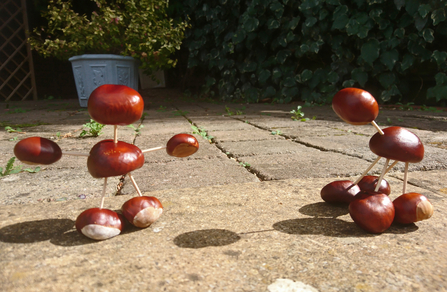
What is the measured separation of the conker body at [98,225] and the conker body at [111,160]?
8 centimetres

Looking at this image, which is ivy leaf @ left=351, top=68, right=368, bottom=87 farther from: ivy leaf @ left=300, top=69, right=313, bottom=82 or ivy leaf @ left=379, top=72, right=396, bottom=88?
ivy leaf @ left=300, top=69, right=313, bottom=82

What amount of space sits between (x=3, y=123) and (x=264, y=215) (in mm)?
2781

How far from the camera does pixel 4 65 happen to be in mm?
6008

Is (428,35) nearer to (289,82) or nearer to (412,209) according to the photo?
(289,82)

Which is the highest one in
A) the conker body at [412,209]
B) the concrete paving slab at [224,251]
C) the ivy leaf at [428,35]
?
the ivy leaf at [428,35]

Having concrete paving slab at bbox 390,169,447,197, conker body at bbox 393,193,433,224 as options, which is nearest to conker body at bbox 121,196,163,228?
conker body at bbox 393,193,433,224

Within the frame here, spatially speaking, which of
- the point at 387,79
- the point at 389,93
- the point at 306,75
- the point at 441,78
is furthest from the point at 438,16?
the point at 306,75

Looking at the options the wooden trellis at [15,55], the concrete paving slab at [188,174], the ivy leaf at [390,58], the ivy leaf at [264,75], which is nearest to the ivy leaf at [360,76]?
the ivy leaf at [390,58]

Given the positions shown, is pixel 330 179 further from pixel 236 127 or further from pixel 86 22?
pixel 86 22

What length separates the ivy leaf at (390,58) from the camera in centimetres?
395

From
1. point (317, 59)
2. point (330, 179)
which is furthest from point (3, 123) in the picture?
point (317, 59)

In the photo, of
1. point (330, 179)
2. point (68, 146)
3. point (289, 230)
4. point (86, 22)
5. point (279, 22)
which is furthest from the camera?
point (279, 22)

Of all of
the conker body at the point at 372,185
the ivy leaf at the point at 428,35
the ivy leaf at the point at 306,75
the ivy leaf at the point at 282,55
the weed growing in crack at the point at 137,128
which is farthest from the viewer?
the ivy leaf at the point at 282,55

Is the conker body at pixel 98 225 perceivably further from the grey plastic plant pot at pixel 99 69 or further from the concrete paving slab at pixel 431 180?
the grey plastic plant pot at pixel 99 69
